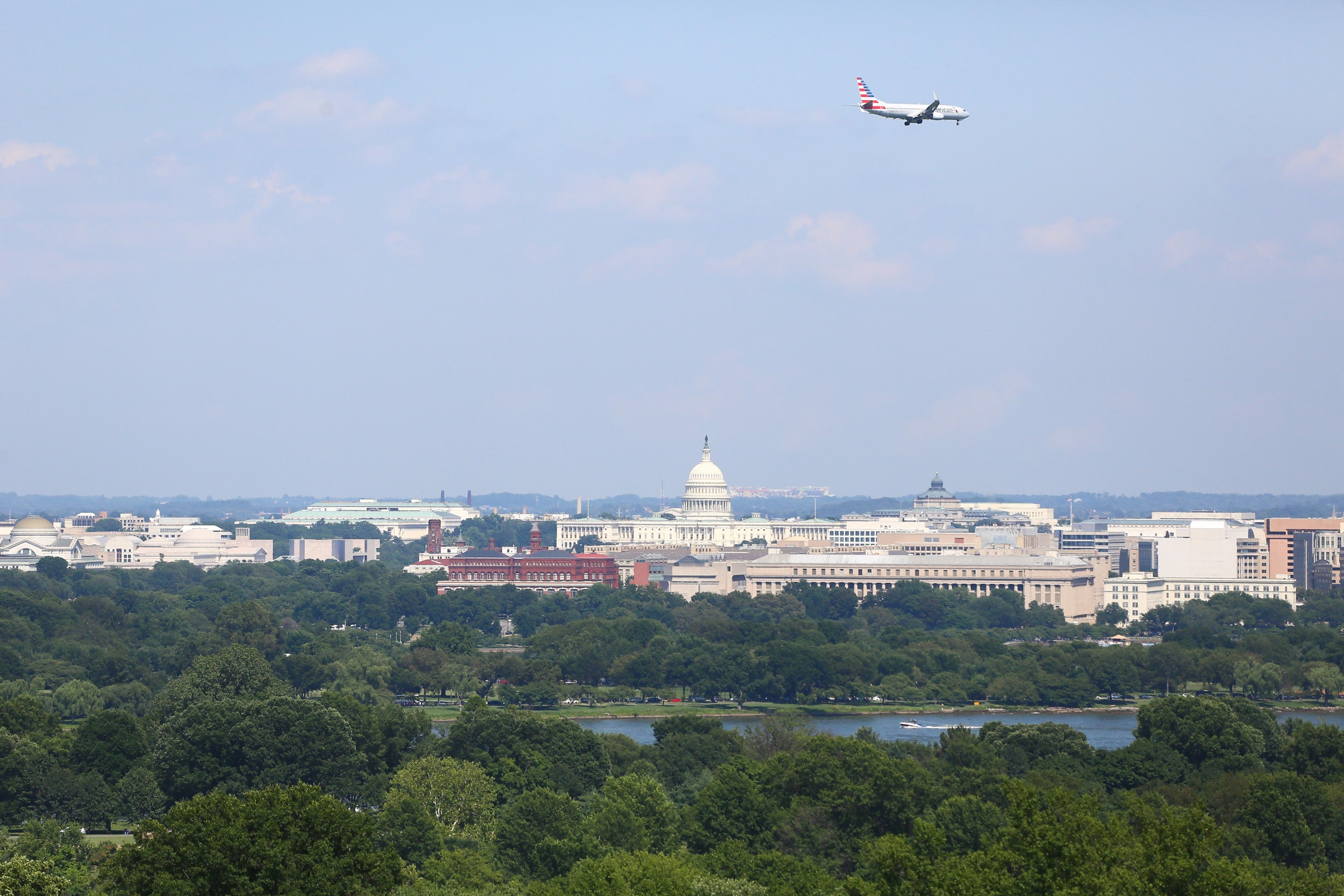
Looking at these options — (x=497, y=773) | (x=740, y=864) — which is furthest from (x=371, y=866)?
(x=497, y=773)

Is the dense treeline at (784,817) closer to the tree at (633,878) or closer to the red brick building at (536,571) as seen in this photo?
the tree at (633,878)

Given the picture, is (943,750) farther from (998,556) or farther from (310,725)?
(998,556)

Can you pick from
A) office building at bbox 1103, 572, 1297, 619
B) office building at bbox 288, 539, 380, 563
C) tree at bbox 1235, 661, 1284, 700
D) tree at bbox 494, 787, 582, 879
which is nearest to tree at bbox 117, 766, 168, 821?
tree at bbox 494, 787, 582, 879

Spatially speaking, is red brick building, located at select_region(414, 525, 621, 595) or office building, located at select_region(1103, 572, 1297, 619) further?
red brick building, located at select_region(414, 525, 621, 595)

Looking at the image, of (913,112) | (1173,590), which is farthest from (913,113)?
(1173,590)

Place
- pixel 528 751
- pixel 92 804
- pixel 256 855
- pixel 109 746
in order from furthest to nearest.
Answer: pixel 528 751
pixel 109 746
pixel 92 804
pixel 256 855

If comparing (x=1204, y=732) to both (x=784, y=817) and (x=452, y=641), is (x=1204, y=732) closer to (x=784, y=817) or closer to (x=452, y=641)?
(x=784, y=817)

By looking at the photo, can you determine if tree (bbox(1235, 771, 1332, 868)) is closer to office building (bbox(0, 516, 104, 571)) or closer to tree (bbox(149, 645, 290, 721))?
tree (bbox(149, 645, 290, 721))
